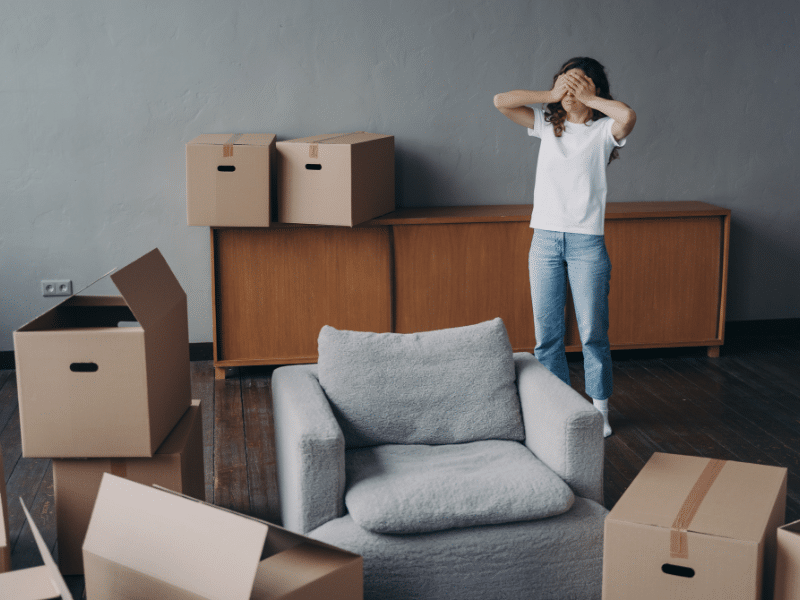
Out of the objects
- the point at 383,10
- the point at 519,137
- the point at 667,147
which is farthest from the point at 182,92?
the point at 667,147

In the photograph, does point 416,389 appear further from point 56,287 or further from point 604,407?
point 56,287

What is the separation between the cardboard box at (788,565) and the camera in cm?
176

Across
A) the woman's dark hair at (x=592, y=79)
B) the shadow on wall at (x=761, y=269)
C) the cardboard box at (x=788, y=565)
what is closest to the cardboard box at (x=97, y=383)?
the cardboard box at (x=788, y=565)

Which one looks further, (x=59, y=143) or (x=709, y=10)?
(x=709, y=10)

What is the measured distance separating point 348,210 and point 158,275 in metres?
1.56

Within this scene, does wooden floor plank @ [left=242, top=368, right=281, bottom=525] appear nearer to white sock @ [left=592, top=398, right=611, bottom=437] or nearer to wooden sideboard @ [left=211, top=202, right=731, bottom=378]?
wooden sideboard @ [left=211, top=202, right=731, bottom=378]

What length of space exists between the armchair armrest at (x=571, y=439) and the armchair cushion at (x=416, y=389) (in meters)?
0.13

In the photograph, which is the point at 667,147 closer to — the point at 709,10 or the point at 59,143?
the point at 709,10

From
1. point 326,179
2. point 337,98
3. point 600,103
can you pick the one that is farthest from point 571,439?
point 337,98

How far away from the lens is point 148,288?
85.8 inches

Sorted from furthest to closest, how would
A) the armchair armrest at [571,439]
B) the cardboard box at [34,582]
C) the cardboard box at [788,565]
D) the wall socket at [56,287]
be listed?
the wall socket at [56,287] < the armchair armrest at [571,439] < the cardboard box at [788,565] < the cardboard box at [34,582]

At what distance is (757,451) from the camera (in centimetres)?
321

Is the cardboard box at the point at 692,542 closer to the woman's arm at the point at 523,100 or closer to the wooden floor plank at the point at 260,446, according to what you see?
the wooden floor plank at the point at 260,446

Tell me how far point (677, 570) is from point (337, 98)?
3045 millimetres
